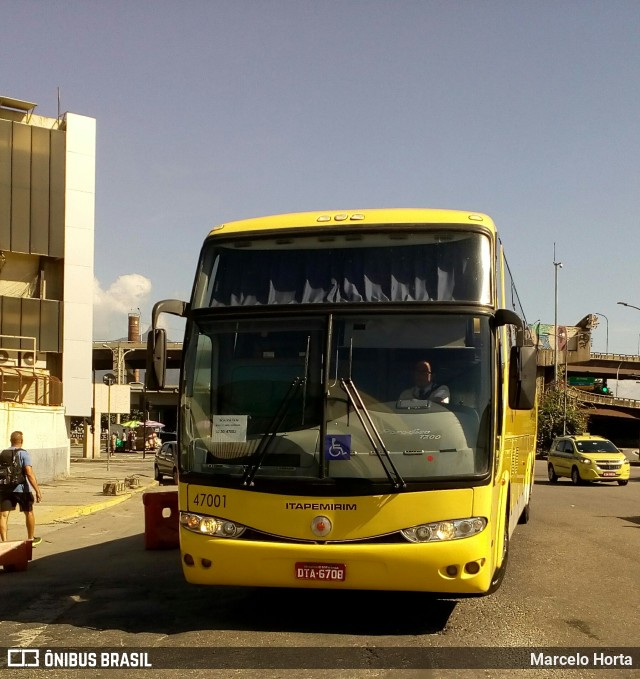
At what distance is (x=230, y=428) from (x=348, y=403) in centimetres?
105

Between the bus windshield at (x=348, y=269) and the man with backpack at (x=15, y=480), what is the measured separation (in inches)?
247

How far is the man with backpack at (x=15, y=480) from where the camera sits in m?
13.2

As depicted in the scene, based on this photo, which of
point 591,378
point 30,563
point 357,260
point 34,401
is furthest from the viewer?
point 591,378

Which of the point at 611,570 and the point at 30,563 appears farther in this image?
the point at 30,563

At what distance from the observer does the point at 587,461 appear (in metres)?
30.0

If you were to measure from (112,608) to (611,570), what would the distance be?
5.92 metres

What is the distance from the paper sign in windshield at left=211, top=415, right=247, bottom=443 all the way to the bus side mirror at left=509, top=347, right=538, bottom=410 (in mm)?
2336

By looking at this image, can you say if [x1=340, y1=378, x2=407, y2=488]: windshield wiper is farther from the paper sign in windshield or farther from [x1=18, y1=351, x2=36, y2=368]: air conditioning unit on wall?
[x1=18, y1=351, x2=36, y2=368]: air conditioning unit on wall

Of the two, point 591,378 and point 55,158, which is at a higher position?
point 55,158

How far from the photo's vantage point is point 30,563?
1226 cm

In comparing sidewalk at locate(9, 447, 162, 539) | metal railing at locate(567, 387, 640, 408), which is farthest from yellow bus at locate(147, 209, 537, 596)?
metal railing at locate(567, 387, 640, 408)

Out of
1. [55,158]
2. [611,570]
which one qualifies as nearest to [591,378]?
[55,158]

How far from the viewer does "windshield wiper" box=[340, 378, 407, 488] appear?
7.28 m

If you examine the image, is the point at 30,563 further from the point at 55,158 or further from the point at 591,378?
the point at 591,378
